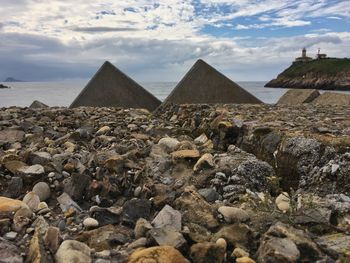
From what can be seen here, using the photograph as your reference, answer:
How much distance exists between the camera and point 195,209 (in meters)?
3.67

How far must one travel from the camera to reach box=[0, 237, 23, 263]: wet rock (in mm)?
2895

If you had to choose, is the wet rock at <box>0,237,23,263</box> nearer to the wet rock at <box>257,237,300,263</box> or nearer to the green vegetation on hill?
the wet rock at <box>257,237,300,263</box>

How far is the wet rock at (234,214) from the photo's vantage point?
11.5 ft

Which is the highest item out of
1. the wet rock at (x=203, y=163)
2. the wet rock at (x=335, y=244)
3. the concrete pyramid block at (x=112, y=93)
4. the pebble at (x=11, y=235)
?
the concrete pyramid block at (x=112, y=93)

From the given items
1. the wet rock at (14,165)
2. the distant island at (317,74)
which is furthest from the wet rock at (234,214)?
the distant island at (317,74)

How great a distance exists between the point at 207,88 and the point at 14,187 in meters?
7.36

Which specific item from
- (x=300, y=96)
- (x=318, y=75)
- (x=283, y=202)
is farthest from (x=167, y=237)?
(x=318, y=75)

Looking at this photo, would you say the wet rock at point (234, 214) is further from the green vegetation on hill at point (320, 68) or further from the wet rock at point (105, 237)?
the green vegetation on hill at point (320, 68)

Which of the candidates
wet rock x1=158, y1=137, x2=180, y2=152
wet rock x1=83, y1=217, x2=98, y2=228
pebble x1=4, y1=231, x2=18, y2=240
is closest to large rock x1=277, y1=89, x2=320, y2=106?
wet rock x1=158, y1=137, x2=180, y2=152

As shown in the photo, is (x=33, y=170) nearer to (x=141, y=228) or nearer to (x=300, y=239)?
(x=141, y=228)

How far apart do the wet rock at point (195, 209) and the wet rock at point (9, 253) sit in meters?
1.31

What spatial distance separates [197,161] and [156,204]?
125 centimetres

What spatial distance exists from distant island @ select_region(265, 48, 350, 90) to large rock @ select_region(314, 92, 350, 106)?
91.9m

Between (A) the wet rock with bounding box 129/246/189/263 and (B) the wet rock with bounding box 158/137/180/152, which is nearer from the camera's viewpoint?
(A) the wet rock with bounding box 129/246/189/263
